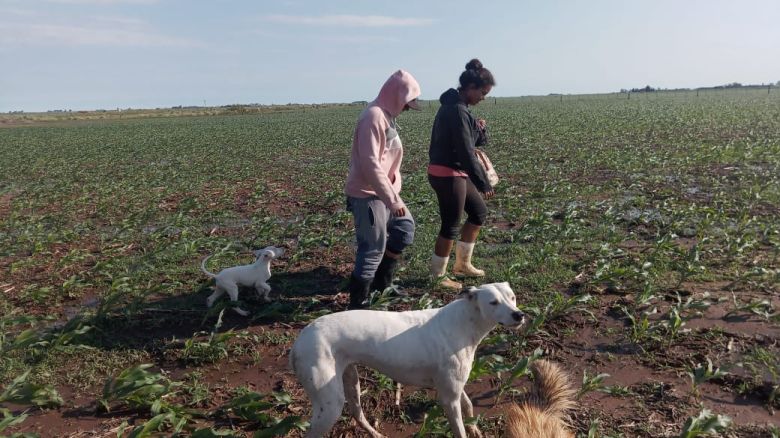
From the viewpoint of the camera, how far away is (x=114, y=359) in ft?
14.0

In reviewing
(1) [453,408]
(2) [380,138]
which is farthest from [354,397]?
(2) [380,138]

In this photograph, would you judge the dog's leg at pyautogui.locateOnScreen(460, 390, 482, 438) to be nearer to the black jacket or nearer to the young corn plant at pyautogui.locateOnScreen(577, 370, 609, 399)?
the young corn plant at pyautogui.locateOnScreen(577, 370, 609, 399)

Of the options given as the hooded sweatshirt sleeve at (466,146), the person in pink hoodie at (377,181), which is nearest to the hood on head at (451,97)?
the hooded sweatshirt sleeve at (466,146)

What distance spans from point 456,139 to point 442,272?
160 cm

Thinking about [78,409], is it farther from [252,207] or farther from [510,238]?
[252,207]

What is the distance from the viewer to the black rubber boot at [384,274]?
16.6 feet

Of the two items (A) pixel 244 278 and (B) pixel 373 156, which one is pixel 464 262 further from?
(A) pixel 244 278

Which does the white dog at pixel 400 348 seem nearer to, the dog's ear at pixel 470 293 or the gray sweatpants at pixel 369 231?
the dog's ear at pixel 470 293

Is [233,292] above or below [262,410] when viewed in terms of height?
above

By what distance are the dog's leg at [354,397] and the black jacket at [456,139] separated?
8.99 feet

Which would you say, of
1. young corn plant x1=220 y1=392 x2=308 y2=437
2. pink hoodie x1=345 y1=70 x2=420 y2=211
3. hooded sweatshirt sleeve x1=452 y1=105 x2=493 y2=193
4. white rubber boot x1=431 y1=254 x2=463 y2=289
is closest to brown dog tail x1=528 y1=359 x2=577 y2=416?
young corn plant x1=220 y1=392 x2=308 y2=437

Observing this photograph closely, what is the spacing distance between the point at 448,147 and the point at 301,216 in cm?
535

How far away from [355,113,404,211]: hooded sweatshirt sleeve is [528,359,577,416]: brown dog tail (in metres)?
1.90

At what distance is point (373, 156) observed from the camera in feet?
14.0
